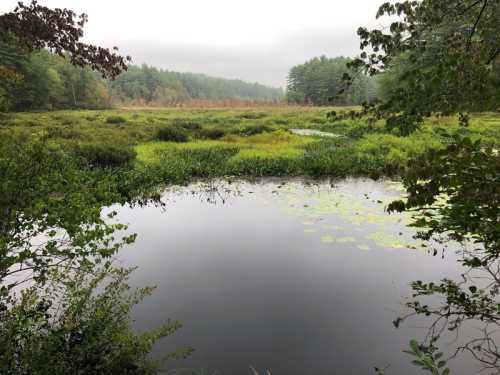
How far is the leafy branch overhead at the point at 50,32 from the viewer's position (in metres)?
4.21

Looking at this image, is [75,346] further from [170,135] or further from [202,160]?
[170,135]

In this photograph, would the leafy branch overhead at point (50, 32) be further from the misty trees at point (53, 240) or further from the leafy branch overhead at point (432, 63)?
the leafy branch overhead at point (432, 63)

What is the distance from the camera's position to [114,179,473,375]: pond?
4.89 meters

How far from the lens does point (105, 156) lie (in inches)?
614

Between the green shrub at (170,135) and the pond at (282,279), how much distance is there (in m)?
12.4

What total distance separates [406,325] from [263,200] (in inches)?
275

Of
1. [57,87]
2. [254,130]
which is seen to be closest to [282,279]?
[254,130]

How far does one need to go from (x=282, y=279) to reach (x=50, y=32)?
5469mm

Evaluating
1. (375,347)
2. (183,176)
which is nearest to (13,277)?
(375,347)

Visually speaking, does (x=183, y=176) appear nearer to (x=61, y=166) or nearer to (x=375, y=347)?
(x=61, y=166)

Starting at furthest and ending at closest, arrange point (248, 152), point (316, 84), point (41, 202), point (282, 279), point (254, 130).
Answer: point (316, 84) → point (254, 130) → point (248, 152) → point (282, 279) → point (41, 202)

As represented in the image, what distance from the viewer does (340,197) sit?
11773mm

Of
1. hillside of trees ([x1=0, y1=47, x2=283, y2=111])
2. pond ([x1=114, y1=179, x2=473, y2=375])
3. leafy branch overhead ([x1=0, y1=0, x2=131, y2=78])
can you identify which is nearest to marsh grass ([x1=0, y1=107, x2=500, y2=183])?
pond ([x1=114, y1=179, x2=473, y2=375])

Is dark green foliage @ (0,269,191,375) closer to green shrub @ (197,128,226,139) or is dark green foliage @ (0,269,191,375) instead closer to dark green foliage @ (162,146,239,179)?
dark green foliage @ (162,146,239,179)
